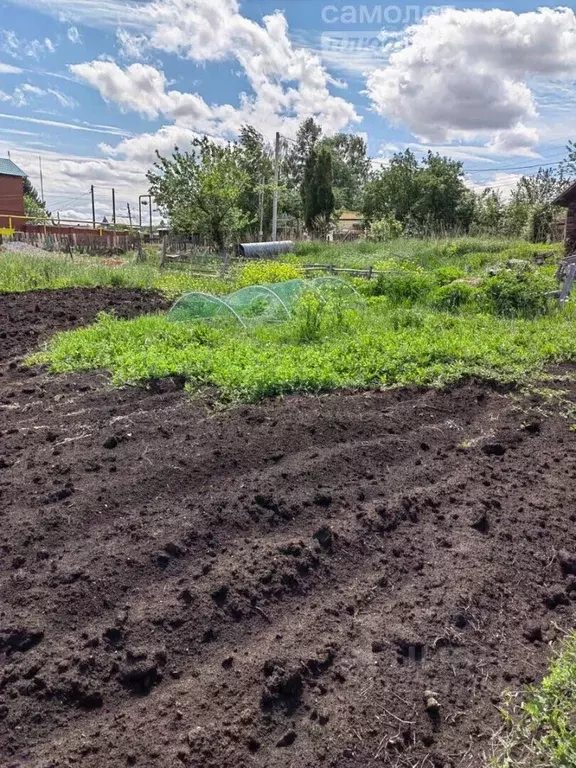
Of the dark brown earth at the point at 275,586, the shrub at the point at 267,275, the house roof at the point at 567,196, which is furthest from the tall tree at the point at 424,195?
the dark brown earth at the point at 275,586

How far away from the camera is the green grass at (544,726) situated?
78.3 inches

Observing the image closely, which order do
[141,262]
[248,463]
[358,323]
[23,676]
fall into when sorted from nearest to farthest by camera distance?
[23,676] < [248,463] < [358,323] < [141,262]

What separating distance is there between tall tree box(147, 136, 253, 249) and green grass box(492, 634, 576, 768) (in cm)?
1815

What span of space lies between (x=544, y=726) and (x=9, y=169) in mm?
51211

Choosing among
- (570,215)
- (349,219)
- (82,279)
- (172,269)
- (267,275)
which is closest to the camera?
(267,275)

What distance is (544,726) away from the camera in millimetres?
2127

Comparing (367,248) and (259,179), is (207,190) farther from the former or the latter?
(259,179)

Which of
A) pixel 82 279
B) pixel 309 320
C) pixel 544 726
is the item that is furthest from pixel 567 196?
pixel 544 726

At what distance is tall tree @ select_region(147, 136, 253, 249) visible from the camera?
18816 mm

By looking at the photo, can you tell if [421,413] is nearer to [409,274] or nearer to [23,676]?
[23,676]

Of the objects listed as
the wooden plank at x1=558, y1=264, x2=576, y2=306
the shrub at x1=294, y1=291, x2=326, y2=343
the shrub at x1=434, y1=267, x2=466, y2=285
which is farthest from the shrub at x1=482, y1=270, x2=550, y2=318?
the shrub at x1=294, y1=291, x2=326, y2=343

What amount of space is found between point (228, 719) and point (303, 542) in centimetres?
110

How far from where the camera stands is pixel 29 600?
9.11ft

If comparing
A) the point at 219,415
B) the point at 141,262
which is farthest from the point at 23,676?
the point at 141,262
